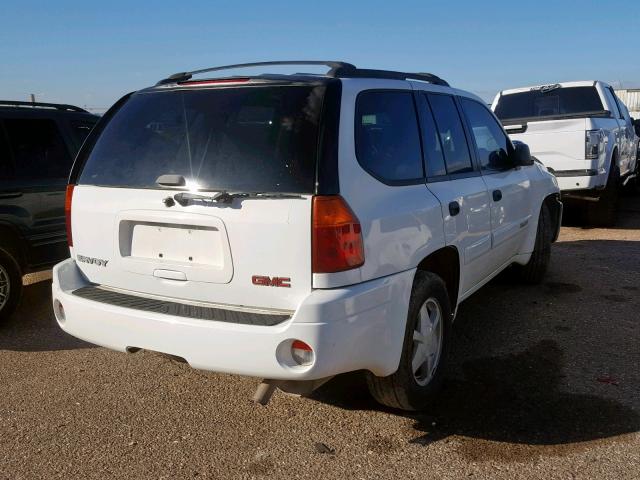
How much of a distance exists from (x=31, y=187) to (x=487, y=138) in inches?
146

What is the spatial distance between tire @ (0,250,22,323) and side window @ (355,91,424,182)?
11.0 ft

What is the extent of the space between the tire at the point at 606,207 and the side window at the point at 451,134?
5.54m

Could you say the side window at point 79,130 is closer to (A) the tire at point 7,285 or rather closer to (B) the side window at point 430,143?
(A) the tire at point 7,285

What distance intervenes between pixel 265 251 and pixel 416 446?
128 cm

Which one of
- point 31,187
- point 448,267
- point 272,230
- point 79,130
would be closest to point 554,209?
point 448,267

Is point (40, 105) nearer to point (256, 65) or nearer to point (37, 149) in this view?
point (37, 149)

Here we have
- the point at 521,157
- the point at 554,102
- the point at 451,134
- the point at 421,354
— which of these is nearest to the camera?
the point at 421,354

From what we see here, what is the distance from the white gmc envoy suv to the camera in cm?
260

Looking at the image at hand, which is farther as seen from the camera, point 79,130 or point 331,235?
point 79,130

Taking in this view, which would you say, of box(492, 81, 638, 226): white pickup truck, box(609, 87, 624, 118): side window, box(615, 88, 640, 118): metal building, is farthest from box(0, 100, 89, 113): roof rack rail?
box(615, 88, 640, 118): metal building

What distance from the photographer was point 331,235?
101 inches

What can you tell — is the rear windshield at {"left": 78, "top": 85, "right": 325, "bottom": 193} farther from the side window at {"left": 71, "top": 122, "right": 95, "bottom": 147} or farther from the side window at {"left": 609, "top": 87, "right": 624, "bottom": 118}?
the side window at {"left": 609, "top": 87, "right": 624, "bottom": 118}

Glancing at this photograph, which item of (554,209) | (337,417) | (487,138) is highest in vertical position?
(487,138)

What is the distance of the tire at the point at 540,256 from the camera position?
551cm
